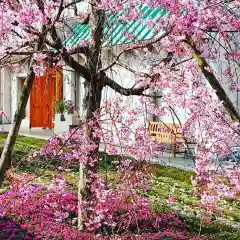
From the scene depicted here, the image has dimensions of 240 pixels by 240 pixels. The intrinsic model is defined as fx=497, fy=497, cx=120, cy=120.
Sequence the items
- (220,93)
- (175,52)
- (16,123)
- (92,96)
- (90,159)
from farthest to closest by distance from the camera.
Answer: (92,96) < (90,159) < (16,123) < (175,52) < (220,93)

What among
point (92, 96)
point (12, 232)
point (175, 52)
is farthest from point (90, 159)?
point (175, 52)

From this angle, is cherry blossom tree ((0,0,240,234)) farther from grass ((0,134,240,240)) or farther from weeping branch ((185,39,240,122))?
grass ((0,134,240,240))

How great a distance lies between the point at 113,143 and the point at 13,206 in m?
1.81

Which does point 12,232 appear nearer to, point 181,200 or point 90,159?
point 90,159

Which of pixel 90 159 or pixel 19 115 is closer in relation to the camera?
pixel 19 115

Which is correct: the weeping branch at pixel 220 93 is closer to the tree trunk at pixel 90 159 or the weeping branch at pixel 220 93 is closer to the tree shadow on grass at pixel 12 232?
the tree trunk at pixel 90 159

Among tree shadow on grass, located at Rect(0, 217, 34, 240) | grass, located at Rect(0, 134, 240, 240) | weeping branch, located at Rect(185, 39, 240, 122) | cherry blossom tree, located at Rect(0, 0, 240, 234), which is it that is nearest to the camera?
weeping branch, located at Rect(185, 39, 240, 122)

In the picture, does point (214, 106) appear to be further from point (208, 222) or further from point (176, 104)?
point (208, 222)

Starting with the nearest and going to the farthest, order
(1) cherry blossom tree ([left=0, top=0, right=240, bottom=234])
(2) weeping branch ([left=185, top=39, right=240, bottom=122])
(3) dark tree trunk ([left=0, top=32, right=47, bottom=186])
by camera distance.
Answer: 1. (2) weeping branch ([left=185, top=39, right=240, bottom=122])
2. (1) cherry blossom tree ([left=0, top=0, right=240, bottom=234])
3. (3) dark tree trunk ([left=0, top=32, right=47, bottom=186])

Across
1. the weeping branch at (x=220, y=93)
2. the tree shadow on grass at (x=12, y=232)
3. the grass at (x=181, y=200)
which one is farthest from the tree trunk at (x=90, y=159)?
the weeping branch at (x=220, y=93)

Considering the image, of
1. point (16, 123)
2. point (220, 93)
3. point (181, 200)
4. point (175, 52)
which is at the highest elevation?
point (175, 52)

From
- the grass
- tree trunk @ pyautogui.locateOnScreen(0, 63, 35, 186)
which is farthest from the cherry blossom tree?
the grass

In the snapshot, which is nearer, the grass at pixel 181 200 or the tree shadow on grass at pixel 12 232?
the tree shadow on grass at pixel 12 232

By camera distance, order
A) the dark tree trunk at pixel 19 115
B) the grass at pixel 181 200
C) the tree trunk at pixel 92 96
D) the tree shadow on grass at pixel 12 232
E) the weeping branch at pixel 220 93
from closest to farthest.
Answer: the weeping branch at pixel 220 93 < the dark tree trunk at pixel 19 115 < the tree shadow on grass at pixel 12 232 < the tree trunk at pixel 92 96 < the grass at pixel 181 200
